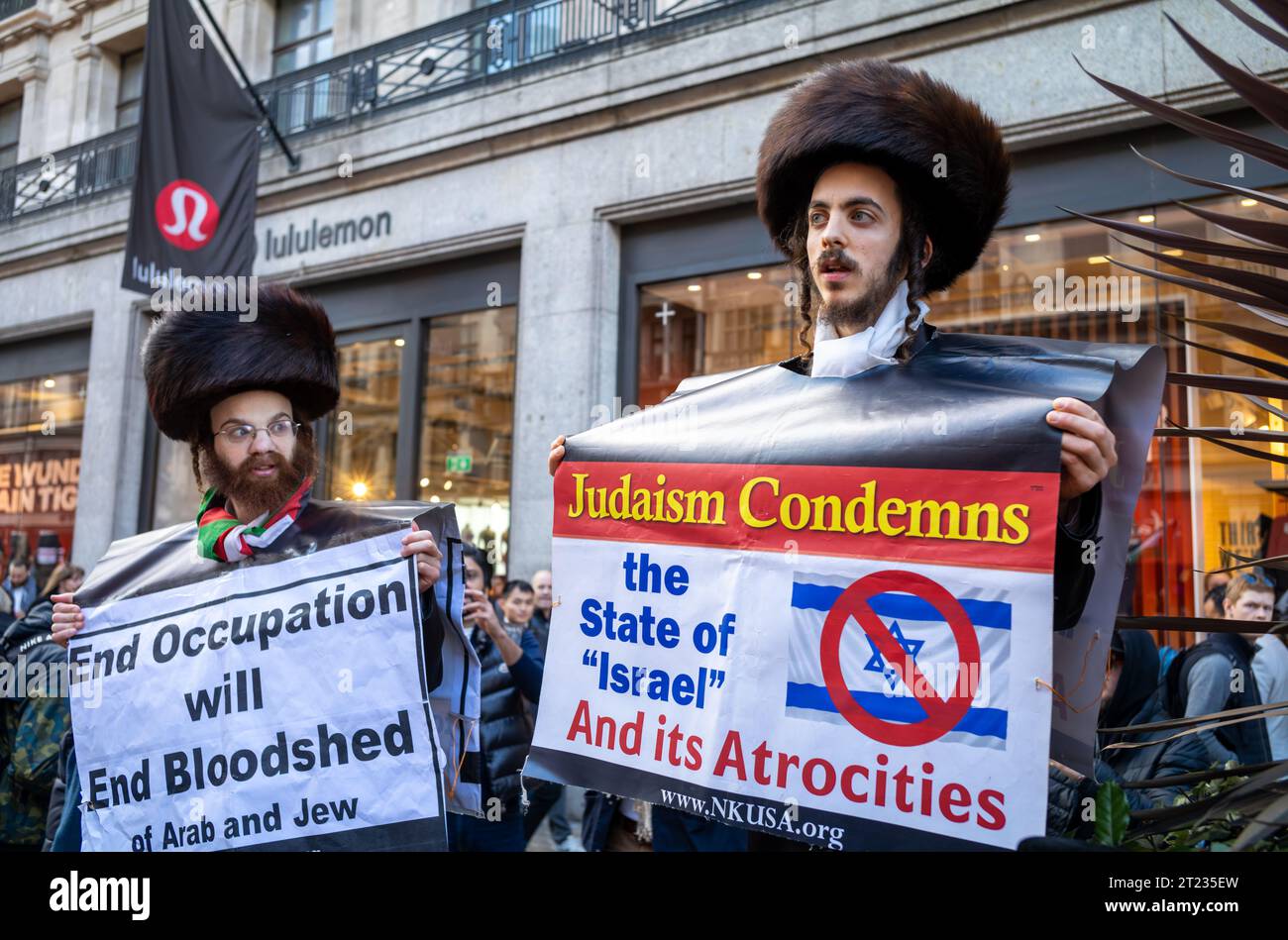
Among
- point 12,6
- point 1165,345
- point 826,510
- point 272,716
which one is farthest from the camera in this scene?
point 12,6

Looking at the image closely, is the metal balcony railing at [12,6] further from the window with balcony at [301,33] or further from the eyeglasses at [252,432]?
the eyeglasses at [252,432]

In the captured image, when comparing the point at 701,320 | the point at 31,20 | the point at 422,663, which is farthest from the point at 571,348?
the point at 31,20

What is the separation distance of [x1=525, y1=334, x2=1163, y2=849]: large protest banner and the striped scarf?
1035 mm

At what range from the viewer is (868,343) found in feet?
8.13

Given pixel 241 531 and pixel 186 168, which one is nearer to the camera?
pixel 241 531

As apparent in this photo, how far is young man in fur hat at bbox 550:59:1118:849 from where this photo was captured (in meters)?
2.48

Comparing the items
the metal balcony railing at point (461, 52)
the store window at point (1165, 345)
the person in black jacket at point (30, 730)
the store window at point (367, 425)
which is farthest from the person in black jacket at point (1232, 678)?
the store window at point (367, 425)

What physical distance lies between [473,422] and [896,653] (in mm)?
9265

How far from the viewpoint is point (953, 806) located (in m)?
2.03

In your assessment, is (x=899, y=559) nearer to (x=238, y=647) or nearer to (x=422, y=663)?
(x=422, y=663)

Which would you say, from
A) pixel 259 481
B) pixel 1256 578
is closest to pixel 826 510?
pixel 259 481

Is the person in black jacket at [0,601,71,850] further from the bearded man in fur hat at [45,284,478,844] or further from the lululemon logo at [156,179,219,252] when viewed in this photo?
the lululemon logo at [156,179,219,252]

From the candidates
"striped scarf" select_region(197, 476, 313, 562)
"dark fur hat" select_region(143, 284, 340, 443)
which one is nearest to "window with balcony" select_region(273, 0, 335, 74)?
"dark fur hat" select_region(143, 284, 340, 443)

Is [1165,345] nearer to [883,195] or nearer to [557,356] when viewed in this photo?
[557,356]
